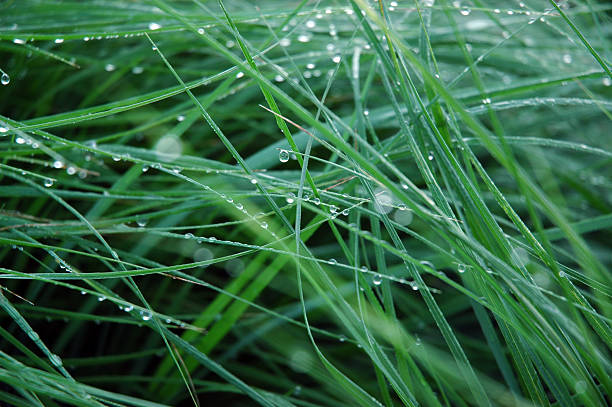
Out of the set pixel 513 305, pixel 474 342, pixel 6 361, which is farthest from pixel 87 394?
pixel 474 342

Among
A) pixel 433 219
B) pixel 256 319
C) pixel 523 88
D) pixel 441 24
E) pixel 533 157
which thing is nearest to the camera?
pixel 433 219

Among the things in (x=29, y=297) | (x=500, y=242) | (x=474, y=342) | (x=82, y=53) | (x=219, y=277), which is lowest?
(x=474, y=342)

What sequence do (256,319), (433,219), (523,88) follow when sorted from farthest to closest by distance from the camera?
(256,319)
(523,88)
(433,219)

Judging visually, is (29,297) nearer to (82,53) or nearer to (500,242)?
(82,53)

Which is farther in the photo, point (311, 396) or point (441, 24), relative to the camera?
point (441, 24)

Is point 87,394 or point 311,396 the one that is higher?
point 87,394

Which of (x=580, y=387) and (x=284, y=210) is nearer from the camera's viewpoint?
(x=580, y=387)
